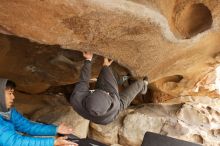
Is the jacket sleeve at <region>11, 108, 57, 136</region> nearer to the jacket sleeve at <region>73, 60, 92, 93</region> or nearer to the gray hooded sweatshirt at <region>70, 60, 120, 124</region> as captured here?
the gray hooded sweatshirt at <region>70, 60, 120, 124</region>

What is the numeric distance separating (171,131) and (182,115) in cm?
45

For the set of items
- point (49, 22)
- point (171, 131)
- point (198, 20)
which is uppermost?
point (198, 20)

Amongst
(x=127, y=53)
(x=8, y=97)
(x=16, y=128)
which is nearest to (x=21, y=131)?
(x=16, y=128)

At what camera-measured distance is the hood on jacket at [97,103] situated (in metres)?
2.86

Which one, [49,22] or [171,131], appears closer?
[49,22]

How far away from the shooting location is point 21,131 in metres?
3.25

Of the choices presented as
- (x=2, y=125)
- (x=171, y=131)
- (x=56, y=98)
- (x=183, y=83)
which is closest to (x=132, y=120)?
(x=171, y=131)

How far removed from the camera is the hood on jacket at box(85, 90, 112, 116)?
9.37 ft

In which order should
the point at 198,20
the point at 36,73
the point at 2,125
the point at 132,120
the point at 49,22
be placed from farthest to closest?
the point at 132,120 < the point at 36,73 < the point at 198,20 < the point at 2,125 < the point at 49,22

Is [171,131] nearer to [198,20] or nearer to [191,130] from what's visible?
[191,130]

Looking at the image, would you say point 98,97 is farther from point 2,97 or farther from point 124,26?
point 2,97

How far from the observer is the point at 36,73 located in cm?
436

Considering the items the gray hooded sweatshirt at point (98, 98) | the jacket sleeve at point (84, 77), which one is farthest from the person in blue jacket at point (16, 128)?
the jacket sleeve at point (84, 77)

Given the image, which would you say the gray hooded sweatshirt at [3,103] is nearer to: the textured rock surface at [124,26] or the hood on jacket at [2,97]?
the hood on jacket at [2,97]
